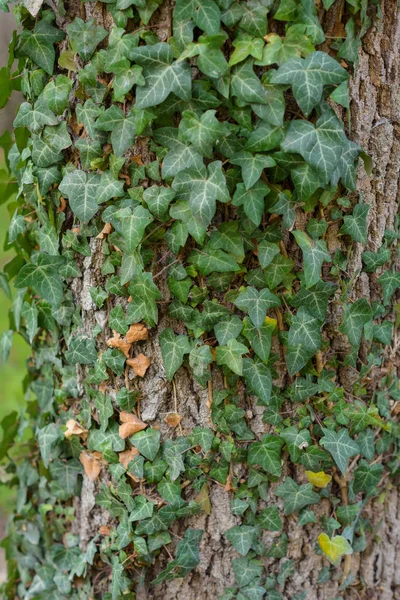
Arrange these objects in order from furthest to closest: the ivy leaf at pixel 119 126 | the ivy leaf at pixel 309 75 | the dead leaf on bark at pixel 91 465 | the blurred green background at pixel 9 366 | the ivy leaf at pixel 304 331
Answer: the blurred green background at pixel 9 366
the dead leaf on bark at pixel 91 465
the ivy leaf at pixel 304 331
the ivy leaf at pixel 119 126
the ivy leaf at pixel 309 75

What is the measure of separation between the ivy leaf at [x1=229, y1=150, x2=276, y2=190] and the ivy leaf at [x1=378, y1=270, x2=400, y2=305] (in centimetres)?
52

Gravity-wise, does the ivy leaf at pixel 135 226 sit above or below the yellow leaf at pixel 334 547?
above

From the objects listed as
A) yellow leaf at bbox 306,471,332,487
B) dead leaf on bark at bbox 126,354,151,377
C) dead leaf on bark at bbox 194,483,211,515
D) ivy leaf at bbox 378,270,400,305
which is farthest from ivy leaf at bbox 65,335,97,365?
ivy leaf at bbox 378,270,400,305

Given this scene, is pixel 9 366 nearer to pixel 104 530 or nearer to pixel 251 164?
pixel 104 530

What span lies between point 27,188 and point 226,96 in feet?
2.15

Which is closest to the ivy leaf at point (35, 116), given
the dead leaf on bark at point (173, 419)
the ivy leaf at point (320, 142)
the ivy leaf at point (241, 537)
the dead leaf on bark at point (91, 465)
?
the ivy leaf at point (320, 142)

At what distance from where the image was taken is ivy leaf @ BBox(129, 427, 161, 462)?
1534mm

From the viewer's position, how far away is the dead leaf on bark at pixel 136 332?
1495 millimetres

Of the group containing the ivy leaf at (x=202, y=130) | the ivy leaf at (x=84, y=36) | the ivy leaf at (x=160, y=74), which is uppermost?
the ivy leaf at (x=84, y=36)

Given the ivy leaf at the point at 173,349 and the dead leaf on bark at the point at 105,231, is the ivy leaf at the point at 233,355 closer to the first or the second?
the ivy leaf at the point at 173,349

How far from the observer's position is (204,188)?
4.28ft

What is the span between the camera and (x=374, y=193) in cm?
154

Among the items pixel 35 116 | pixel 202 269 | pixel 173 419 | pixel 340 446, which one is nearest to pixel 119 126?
pixel 35 116

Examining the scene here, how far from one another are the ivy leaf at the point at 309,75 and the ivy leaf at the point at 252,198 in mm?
197
